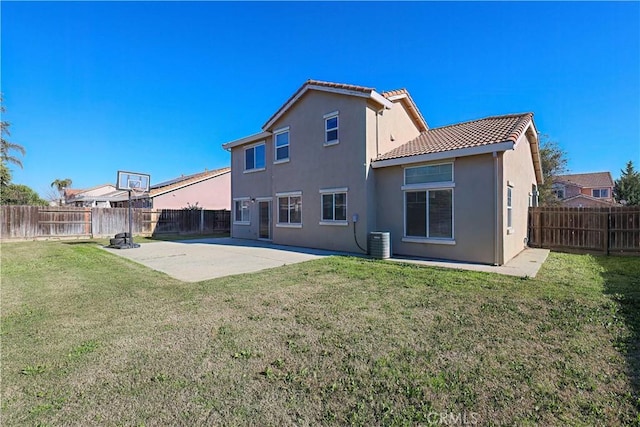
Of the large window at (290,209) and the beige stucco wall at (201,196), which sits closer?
the large window at (290,209)

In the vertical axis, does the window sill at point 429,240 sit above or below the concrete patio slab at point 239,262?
above

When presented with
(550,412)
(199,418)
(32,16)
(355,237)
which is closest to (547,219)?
(355,237)

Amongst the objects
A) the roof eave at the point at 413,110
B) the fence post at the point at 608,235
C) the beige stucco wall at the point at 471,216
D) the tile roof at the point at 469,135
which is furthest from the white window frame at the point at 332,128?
the fence post at the point at 608,235

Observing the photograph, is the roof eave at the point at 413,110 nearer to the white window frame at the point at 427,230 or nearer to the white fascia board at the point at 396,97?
the white fascia board at the point at 396,97

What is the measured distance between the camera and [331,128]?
1309cm

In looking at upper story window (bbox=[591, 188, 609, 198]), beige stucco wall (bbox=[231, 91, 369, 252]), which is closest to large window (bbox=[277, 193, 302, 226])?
beige stucco wall (bbox=[231, 91, 369, 252])

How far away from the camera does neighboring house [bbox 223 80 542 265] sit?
31.3 feet

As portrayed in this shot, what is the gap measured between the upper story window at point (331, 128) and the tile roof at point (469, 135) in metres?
2.26

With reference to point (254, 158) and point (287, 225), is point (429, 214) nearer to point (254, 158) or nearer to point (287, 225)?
point (287, 225)

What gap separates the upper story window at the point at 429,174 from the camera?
10.1m

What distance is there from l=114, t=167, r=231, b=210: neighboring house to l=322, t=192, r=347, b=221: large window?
18.8 metres

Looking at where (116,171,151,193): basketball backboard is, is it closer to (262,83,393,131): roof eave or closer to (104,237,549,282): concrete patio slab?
(104,237,549,282): concrete patio slab

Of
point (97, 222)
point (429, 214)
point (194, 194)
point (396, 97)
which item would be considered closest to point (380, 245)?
point (429, 214)

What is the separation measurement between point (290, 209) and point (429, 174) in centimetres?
708
